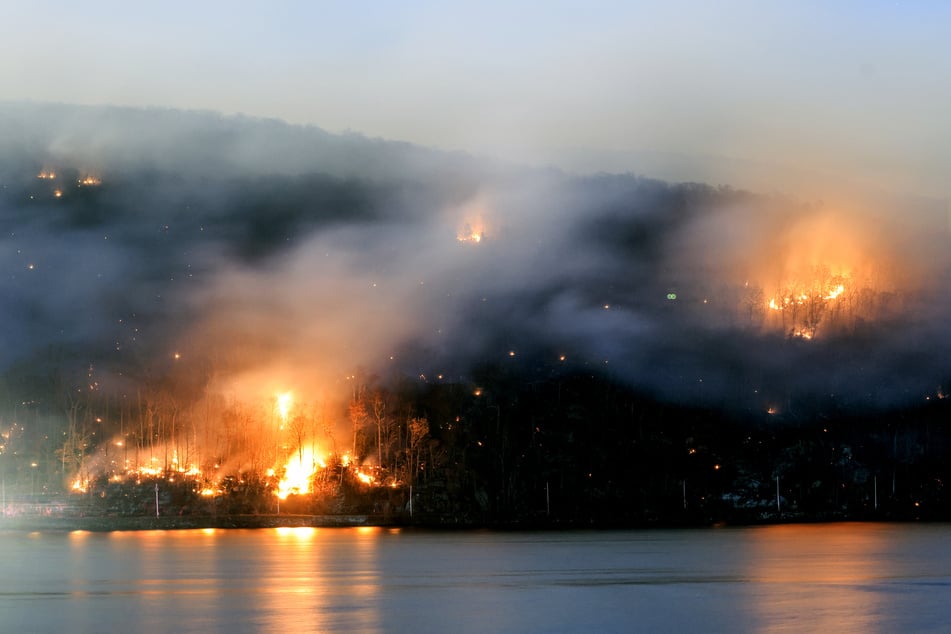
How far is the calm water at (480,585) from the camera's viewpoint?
63344mm

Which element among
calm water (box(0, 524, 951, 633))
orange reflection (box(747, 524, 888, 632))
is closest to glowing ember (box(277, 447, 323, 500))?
calm water (box(0, 524, 951, 633))

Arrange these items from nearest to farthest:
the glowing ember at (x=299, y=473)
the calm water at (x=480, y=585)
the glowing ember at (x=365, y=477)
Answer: the calm water at (x=480, y=585), the glowing ember at (x=365, y=477), the glowing ember at (x=299, y=473)

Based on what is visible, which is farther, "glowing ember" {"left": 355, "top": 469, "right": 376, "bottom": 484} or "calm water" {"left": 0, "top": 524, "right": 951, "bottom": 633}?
"glowing ember" {"left": 355, "top": 469, "right": 376, "bottom": 484}

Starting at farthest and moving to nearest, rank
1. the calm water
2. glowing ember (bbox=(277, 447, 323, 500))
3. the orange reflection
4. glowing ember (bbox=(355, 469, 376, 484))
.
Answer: glowing ember (bbox=(277, 447, 323, 500)) < glowing ember (bbox=(355, 469, 376, 484)) < the calm water < the orange reflection

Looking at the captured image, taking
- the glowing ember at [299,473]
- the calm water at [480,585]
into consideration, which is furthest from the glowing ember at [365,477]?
the calm water at [480,585]

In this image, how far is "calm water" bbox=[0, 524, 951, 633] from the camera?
6334 centimetres

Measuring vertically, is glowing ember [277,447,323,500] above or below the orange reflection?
above

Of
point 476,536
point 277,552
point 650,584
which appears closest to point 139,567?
point 277,552

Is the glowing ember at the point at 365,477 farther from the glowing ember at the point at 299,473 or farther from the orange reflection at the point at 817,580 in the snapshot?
the orange reflection at the point at 817,580

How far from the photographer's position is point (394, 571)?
9662 centimetres

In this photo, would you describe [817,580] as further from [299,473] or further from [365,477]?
[299,473]

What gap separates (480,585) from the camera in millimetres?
83375

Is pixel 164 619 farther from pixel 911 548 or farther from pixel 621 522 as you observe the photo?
pixel 621 522

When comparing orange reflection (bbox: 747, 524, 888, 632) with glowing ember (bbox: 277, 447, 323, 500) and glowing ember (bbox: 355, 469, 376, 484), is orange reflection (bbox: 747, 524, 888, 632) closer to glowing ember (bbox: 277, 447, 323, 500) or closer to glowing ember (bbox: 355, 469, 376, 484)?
glowing ember (bbox: 355, 469, 376, 484)
